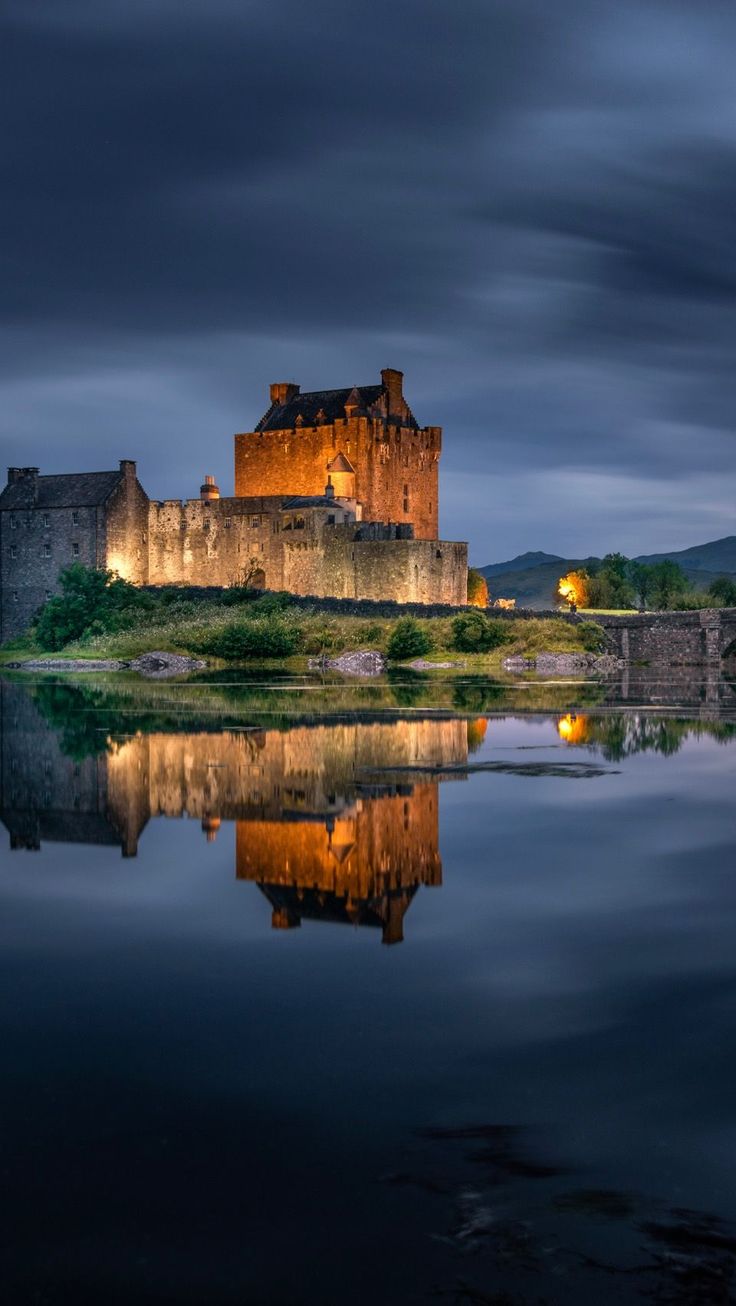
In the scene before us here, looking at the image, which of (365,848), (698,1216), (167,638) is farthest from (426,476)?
(698,1216)

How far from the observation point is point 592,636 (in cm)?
5728

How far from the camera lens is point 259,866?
8445 mm

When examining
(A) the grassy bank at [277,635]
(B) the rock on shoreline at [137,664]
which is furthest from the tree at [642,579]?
(B) the rock on shoreline at [137,664]

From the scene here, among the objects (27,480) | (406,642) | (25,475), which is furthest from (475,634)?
(25,475)

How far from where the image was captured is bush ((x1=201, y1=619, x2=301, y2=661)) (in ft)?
164

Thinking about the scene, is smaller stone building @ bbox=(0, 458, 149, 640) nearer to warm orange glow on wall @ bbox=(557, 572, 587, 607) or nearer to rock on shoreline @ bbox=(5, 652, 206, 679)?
rock on shoreline @ bbox=(5, 652, 206, 679)

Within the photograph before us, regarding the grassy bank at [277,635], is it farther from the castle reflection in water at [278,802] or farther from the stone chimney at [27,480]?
the castle reflection in water at [278,802]

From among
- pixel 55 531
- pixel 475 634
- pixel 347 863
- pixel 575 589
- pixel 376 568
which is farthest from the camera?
pixel 575 589

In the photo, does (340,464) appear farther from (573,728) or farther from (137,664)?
(573,728)

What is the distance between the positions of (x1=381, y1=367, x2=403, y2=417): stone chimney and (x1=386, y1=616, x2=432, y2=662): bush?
32960mm

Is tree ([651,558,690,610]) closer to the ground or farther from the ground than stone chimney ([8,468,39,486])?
closer to the ground

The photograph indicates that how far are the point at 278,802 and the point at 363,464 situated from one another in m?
67.1

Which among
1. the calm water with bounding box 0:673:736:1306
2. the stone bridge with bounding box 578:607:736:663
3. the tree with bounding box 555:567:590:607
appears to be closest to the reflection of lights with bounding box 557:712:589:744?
the calm water with bounding box 0:673:736:1306

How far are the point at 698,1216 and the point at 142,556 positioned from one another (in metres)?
70.6
